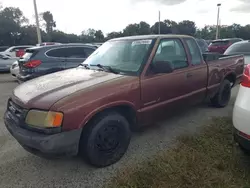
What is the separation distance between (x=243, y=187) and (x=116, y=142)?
156cm

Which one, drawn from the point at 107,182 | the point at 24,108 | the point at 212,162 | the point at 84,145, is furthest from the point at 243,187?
the point at 24,108

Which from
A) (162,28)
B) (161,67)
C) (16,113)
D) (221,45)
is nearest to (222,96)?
(161,67)

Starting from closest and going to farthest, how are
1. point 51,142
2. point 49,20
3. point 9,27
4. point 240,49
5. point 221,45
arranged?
point 51,142
point 240,49
point 221,45
point 9,27
point 49,20

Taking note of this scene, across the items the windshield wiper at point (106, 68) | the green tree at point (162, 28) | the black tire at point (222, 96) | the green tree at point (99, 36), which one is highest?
the green tree at point (162, 28)

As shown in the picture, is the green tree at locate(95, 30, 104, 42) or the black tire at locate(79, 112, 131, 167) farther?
the green tree at locate(95, 30, 104, 42)

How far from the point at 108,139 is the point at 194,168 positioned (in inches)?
44.5

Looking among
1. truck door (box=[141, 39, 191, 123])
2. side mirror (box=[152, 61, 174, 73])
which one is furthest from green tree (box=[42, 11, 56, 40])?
side mirror (box=[152, 61, 174, 73])

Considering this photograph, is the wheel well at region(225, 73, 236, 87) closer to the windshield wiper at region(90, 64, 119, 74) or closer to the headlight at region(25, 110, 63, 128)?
the windshield wiper at region(90, 64, 119, 74)

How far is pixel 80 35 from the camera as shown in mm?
47219

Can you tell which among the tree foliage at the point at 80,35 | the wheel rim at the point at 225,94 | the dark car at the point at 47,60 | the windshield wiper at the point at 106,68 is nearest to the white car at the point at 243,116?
the windshield wiper at the point at 106,68

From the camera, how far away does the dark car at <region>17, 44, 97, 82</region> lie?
21.3ft

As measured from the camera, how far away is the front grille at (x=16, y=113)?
2.60 meters

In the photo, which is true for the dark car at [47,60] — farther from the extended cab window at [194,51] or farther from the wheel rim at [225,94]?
the wheel rim at [225,94]

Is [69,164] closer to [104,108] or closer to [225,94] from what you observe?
[104,108]
